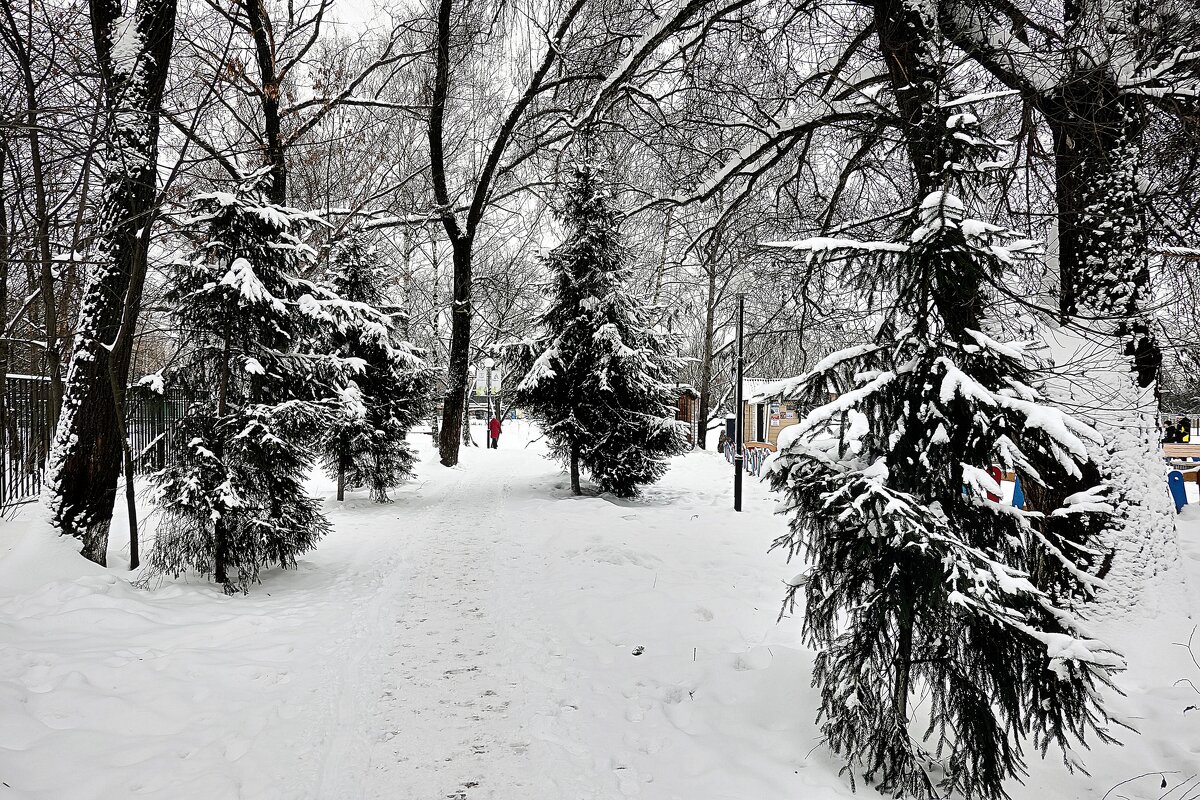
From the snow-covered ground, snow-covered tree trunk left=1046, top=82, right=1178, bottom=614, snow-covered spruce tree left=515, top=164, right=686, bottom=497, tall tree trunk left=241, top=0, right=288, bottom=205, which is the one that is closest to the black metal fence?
the snow-covered ground

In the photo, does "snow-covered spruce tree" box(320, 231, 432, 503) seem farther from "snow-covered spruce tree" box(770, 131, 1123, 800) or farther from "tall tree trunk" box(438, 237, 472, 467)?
"snow-covered spruce tree" box(770, 131, 1123, 800)

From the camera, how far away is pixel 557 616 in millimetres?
5676

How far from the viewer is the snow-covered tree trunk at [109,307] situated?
20.3 ft

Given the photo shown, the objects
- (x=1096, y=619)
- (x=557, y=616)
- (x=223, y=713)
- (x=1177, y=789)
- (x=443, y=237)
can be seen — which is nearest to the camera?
(x=1177, y=789)

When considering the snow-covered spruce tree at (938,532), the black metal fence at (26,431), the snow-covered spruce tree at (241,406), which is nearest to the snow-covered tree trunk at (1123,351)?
the snow-covered spruce tree at (938,532)

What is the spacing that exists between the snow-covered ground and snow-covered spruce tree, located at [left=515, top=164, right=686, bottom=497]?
5900mm

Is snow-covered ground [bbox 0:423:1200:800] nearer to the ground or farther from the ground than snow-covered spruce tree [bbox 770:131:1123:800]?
nearer to the ground

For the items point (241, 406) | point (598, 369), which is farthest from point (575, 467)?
point (241, 406)

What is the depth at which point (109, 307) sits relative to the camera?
650 cm

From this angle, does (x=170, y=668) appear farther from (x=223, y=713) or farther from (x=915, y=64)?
(x=915, y=64)

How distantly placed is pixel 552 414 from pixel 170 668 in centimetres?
952

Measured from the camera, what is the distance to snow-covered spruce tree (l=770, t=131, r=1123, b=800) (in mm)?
2797

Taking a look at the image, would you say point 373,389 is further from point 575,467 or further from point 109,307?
point 109,307

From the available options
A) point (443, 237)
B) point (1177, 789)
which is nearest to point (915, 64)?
point (1177, 789)
